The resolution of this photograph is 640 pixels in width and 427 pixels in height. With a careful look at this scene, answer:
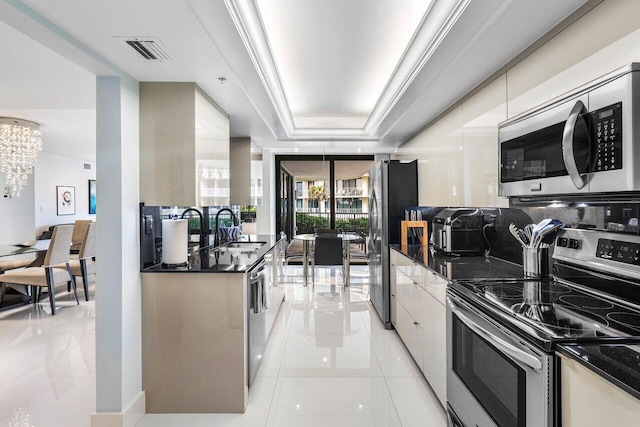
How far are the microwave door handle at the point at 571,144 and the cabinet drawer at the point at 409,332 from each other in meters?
1.67

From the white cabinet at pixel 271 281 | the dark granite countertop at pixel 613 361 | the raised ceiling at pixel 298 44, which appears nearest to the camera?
the dark granite countertop at pixel 613 361

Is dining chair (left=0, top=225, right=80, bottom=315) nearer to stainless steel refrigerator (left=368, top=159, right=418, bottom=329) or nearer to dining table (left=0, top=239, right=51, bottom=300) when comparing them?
dining table (left=0, top=239, right=51, bottom=300)

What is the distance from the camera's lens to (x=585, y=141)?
1.29 metres

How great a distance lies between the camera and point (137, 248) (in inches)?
88.7

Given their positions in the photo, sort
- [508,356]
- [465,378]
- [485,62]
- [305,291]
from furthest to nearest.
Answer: [305,291], [485,62], [465,378], [508,356]

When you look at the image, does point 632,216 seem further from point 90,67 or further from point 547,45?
point 90,67

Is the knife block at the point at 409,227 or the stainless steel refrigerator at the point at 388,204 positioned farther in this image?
the stainless steel refrigerator at the point at 388,204

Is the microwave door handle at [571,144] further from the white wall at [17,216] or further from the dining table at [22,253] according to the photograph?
the white wall at [17,216]

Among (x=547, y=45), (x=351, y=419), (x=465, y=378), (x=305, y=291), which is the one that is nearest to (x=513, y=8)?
(x=547, y=45)

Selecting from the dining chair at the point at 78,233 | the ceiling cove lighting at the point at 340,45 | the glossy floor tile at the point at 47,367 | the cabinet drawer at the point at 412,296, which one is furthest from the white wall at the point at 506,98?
the dining chair at the point at 78,233

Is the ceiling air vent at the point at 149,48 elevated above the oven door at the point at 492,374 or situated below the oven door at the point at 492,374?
above

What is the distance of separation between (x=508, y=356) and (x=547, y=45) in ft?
4.94

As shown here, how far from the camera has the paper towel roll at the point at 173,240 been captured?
7.84 feet

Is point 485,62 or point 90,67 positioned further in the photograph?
point 485,62
